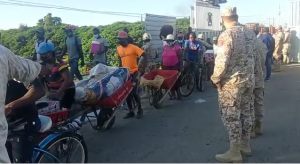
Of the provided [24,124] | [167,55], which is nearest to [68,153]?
[24,124]

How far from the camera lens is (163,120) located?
7.33 m

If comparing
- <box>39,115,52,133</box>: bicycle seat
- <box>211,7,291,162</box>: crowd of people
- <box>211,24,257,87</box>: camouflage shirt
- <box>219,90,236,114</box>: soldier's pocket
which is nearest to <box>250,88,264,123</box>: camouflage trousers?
<box>211,7,291,162</box>: crowd of people

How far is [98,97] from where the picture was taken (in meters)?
5.34

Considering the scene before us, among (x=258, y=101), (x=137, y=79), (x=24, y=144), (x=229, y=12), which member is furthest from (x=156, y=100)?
(x=24, y=144)

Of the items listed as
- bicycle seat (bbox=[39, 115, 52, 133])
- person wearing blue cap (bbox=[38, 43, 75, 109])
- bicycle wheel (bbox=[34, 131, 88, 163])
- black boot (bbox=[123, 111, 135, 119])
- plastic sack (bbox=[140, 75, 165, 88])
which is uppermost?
person wearing blue cap (bbox=[38, 43, 75, 109])

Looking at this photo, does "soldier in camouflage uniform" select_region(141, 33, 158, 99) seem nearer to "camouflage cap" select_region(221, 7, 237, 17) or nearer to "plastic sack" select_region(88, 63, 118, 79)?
"plastic sack" select_region(88, 63, 118, 79)

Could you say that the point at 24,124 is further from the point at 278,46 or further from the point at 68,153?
the point at 278,46

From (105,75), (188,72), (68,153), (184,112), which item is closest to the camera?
(68,153)

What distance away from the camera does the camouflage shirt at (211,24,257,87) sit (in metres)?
4.59

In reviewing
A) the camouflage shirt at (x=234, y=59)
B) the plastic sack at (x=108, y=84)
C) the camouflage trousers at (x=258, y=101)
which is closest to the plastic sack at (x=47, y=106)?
the plastic sack at (x=108, y=84)

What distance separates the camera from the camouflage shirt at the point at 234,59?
4.59 m

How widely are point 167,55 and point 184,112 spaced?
1.65 m

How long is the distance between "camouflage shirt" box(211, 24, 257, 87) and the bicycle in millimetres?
1778

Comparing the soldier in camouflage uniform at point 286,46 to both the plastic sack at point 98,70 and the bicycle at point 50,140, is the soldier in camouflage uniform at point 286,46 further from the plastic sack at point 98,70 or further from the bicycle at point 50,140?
the bicycle at point 50,140
